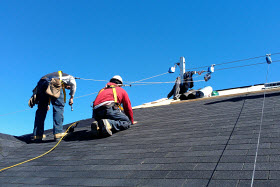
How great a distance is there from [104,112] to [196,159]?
2.42 metres

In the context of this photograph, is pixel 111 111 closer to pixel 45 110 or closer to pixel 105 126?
pixel 105 126

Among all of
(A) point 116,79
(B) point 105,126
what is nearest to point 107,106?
(B) point 105,126

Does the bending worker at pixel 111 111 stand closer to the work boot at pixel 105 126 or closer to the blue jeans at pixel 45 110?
the work boot at pixel 105 126

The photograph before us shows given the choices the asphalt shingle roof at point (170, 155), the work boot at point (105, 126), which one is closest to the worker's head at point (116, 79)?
the asphalt shingle roof at point (170, 155)

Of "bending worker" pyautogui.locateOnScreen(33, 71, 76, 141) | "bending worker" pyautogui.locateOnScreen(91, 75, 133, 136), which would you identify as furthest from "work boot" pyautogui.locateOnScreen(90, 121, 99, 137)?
"bending worker" pyautogui.locateOnScreen(33, 71, 76, 141)

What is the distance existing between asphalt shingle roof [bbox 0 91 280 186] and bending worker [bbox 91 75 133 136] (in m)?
0.18

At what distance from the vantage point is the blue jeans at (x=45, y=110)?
5059mm

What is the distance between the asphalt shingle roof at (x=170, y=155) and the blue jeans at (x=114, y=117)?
0.59 ft

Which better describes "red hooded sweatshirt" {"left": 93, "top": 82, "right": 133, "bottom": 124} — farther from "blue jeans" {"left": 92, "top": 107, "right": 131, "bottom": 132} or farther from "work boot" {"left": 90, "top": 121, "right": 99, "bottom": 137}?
"work boot" {"left": 90, "top": 121, "right": 99, "bottom": 137}

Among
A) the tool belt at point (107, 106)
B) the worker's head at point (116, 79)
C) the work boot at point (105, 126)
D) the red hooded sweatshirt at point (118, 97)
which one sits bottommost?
the work boot at point (105, 126)

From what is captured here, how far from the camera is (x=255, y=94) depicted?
6.41m

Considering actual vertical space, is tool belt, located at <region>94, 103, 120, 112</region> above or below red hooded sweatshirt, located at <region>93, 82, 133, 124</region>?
below

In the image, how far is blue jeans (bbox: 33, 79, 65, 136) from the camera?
16.6 ft

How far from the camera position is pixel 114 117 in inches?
187
